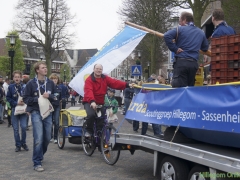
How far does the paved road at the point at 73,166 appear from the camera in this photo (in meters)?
7.17

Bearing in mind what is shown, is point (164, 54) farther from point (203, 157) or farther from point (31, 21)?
point (203, 157)

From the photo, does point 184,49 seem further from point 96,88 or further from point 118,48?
point 96,88

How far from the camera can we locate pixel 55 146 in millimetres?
10789

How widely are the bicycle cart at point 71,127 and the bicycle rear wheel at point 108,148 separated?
65.4 inches

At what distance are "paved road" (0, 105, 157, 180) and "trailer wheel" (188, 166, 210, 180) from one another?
1.77m

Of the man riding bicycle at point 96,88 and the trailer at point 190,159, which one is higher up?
the man riding bicycle at point 96,88

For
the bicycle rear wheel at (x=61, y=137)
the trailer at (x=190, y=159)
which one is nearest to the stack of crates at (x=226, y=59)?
the trailer at (x=190, y=159)

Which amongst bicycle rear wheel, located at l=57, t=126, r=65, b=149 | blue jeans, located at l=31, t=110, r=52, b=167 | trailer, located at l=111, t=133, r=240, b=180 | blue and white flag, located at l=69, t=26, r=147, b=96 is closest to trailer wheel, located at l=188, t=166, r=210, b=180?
trailer, located at l=111, t=133, r=240, b=180

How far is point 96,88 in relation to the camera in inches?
335

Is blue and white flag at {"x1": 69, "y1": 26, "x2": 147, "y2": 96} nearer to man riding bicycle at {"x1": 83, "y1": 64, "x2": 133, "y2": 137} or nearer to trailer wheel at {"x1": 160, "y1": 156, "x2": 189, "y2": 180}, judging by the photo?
man riding bicycle at {"x1": 83, "y1": 64, "x2": 133, "y2": 137}

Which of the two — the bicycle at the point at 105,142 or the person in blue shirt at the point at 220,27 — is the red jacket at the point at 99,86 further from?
the person in blue shirt at the point at 220,27

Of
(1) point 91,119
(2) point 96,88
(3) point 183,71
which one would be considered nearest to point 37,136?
(1) point 91,119

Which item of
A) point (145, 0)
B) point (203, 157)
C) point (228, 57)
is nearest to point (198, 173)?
point (203, 157)

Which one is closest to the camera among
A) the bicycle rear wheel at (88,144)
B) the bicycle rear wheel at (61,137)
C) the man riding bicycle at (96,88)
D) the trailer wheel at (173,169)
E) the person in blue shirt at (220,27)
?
the trailer wheel at (173,169)
